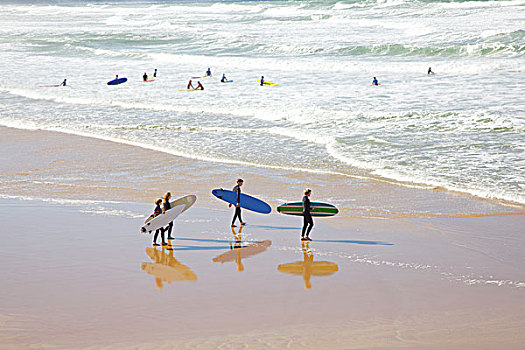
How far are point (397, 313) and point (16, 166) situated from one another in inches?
451

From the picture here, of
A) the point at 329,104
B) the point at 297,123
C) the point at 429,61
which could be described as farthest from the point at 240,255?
the point at 429,61

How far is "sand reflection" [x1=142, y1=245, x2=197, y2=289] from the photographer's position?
27.9ft

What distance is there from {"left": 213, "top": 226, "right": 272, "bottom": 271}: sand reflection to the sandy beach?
3 cm

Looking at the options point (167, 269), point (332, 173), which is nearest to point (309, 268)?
point (167, 269)

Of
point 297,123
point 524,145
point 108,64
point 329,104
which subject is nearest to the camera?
point 524,145

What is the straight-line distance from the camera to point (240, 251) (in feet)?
31.9

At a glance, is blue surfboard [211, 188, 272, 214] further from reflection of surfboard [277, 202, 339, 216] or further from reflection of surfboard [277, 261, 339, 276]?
reflection of surfboard [277, 261, 339, 276]

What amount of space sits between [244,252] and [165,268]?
1.34 meters

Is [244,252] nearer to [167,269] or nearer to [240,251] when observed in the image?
[240,251]

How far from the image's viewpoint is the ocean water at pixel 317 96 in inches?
633

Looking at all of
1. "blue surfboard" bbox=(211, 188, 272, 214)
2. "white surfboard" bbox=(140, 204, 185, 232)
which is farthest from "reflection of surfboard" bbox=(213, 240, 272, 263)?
"blue surfboard" bbox=(211, 188, 272, 214)

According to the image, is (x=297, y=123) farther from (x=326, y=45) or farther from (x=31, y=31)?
(x=31, y=31)

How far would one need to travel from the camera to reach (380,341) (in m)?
6.65

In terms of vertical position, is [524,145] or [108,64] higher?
[108,64]
